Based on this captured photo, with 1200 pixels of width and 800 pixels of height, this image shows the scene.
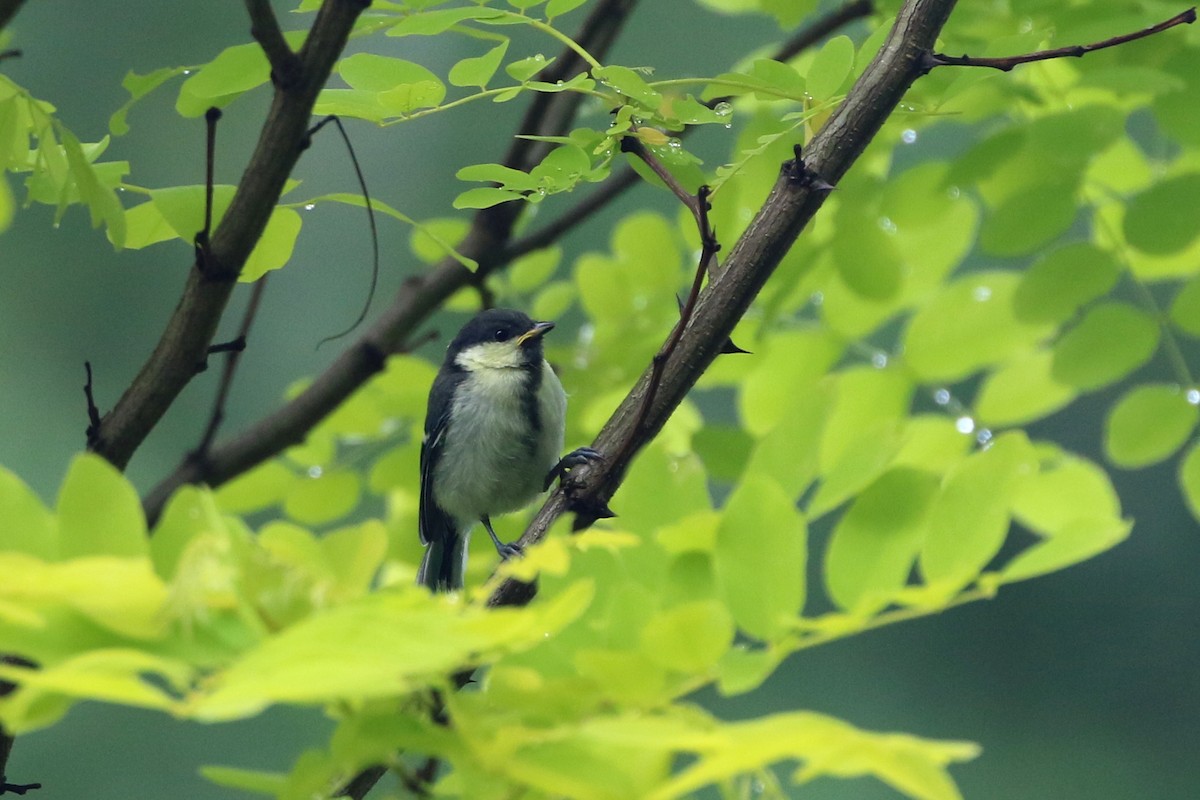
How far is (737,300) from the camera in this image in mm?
1145

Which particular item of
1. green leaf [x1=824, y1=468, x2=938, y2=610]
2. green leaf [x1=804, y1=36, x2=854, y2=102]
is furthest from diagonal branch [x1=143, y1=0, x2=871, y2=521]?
green leaf [x1=824, y1=468, x2=938, y2=610]

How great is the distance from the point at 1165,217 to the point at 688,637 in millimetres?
1244

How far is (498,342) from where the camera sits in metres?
2.54

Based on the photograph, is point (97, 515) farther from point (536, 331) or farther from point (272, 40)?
point (536, 331)

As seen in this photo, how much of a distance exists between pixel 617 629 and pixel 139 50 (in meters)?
6.18

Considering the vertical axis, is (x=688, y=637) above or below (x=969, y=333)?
above

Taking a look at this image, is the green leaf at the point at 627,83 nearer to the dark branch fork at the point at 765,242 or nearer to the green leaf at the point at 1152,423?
the dark branch fork at the point at 765,242

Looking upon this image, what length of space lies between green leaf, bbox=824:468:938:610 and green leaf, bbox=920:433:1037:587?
2cm

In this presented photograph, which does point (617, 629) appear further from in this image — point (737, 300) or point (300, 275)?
point (300, 275)

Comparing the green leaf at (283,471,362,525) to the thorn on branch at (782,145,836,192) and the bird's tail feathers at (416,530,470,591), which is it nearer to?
the bird's tail feathers at (416,530,470,591)

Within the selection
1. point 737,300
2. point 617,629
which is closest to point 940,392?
point 737,300

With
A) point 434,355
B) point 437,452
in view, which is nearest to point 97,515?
point 437,452

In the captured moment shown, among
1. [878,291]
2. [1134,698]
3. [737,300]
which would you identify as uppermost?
[737,300]

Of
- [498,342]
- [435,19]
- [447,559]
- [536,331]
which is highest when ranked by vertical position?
[435,19]
